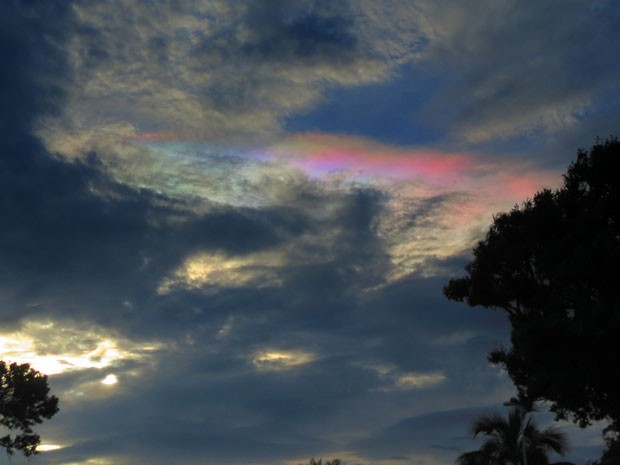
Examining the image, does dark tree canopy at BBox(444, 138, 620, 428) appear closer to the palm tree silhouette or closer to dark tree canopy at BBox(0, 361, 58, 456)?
the palm tree silhouette

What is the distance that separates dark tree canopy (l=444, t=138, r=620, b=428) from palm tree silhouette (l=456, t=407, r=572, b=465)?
14015 millimetres

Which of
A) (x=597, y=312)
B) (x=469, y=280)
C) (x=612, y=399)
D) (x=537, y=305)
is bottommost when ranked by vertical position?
(x=612, y=399)

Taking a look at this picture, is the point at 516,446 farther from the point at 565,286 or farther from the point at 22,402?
the point at 22,402

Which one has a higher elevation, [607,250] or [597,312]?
[607,250]

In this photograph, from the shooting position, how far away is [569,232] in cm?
2580

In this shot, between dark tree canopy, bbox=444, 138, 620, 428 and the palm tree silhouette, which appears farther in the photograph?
the palm tree silhouette

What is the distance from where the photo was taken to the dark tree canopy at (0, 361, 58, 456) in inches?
2178

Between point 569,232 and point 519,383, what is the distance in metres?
8.39

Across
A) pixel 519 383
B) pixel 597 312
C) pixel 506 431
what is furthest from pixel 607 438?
pixel 597 312

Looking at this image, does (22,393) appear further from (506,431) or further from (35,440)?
(506,431)

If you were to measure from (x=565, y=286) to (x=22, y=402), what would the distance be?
153ft

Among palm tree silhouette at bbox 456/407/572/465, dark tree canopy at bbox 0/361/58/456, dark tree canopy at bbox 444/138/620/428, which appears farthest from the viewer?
dark tree canopy at bbox 0/361/58/456

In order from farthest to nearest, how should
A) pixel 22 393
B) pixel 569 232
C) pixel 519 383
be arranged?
pixel 22 393 → pixel 519 383 → pixel 569 232

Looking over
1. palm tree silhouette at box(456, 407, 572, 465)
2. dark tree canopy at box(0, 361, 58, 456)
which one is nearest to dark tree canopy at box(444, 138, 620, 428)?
palm tree silhouette at box(456, 407, 572, 465)
